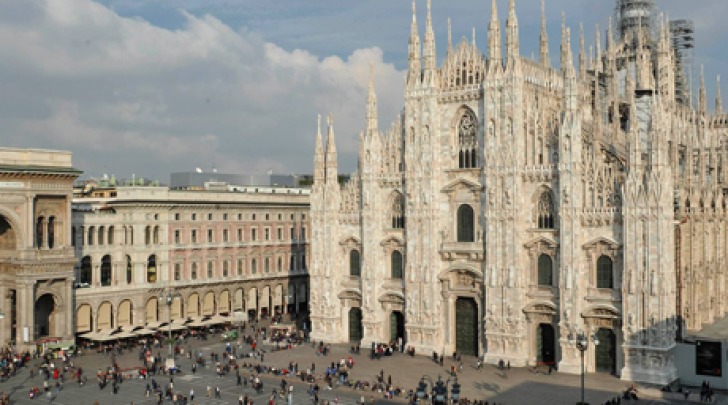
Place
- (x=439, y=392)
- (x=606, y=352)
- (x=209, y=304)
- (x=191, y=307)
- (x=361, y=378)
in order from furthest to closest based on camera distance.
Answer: (x=209, y=304), (x=191, y=307), (x=361, y=378), (x=606, y=352), (x=439, y=392)

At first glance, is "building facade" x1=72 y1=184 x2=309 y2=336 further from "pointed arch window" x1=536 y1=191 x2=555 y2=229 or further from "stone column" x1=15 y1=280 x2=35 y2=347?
"pointed arch window" x1=536 y1=191 x2=555 y2=229

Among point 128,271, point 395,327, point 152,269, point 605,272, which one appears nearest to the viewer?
point 605,272

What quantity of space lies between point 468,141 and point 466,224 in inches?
236

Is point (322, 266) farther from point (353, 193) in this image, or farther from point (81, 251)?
point (81, 251)

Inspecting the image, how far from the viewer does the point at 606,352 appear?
5059cm

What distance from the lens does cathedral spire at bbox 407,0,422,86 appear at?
194 ft

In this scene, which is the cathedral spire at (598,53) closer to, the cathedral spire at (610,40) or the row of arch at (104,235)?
the cathedral spire at (610,40)

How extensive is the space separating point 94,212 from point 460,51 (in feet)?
110

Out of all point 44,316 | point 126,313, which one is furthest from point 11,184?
point 126,313

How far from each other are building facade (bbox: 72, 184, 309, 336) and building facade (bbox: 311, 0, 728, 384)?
50.0 ft

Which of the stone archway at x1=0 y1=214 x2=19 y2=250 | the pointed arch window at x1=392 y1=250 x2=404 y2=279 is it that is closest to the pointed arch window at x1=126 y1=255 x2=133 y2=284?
the stone archway at x1=0 y1=214 x2=19 y2=250

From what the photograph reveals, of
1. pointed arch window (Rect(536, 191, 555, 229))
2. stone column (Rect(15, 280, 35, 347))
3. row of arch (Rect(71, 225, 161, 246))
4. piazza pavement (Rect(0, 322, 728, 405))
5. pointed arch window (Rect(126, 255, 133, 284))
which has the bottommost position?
piazza pavement (Rect(0, 322, 728, 405))

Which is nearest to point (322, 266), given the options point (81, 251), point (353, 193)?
point (353, 193)

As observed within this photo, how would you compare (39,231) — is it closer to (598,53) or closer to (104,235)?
(104,235)
